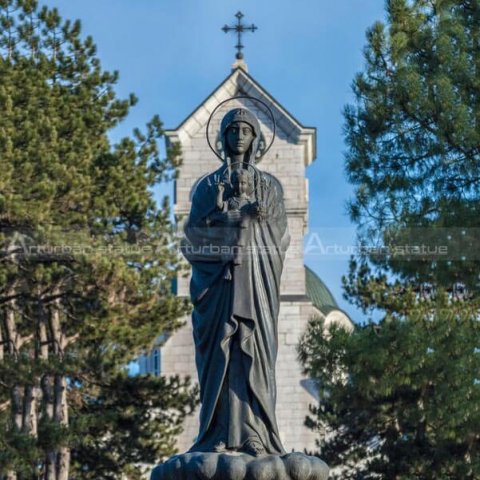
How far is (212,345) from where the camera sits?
9.59 meters

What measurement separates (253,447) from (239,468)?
439 mm

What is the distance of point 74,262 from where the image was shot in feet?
71.7

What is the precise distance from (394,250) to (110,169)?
740 centimetres

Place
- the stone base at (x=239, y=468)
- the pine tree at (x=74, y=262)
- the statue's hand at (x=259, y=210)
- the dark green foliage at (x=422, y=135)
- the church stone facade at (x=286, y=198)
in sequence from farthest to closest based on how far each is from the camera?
the church stone facade at (x=286, y=198)
the pine tree at (x=74, y=262)
the dark green foliage at (x=422, y=135)
the statue's hand at (x=259, y=210)
the stone base at (x=239, y=468)

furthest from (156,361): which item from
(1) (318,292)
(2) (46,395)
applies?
(2) (46,395)

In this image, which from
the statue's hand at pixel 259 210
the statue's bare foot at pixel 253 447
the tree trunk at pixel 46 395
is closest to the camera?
the statue's bare foot at pixel 253 447

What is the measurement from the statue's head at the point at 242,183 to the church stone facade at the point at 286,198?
2899 cm

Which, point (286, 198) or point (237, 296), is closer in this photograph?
point (237, 296)

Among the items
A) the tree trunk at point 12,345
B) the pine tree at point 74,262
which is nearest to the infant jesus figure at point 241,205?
the pine tree at point 74,262

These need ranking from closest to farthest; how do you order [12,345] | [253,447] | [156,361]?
[253,447]
[12,345]
[156,361]

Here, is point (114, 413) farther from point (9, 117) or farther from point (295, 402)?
point (295, 402)

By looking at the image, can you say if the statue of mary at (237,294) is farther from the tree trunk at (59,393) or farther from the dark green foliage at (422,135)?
the tree trunk at (59,393)

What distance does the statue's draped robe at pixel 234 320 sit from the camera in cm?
939

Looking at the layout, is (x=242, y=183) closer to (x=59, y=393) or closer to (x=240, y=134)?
(x=240, y=134)
